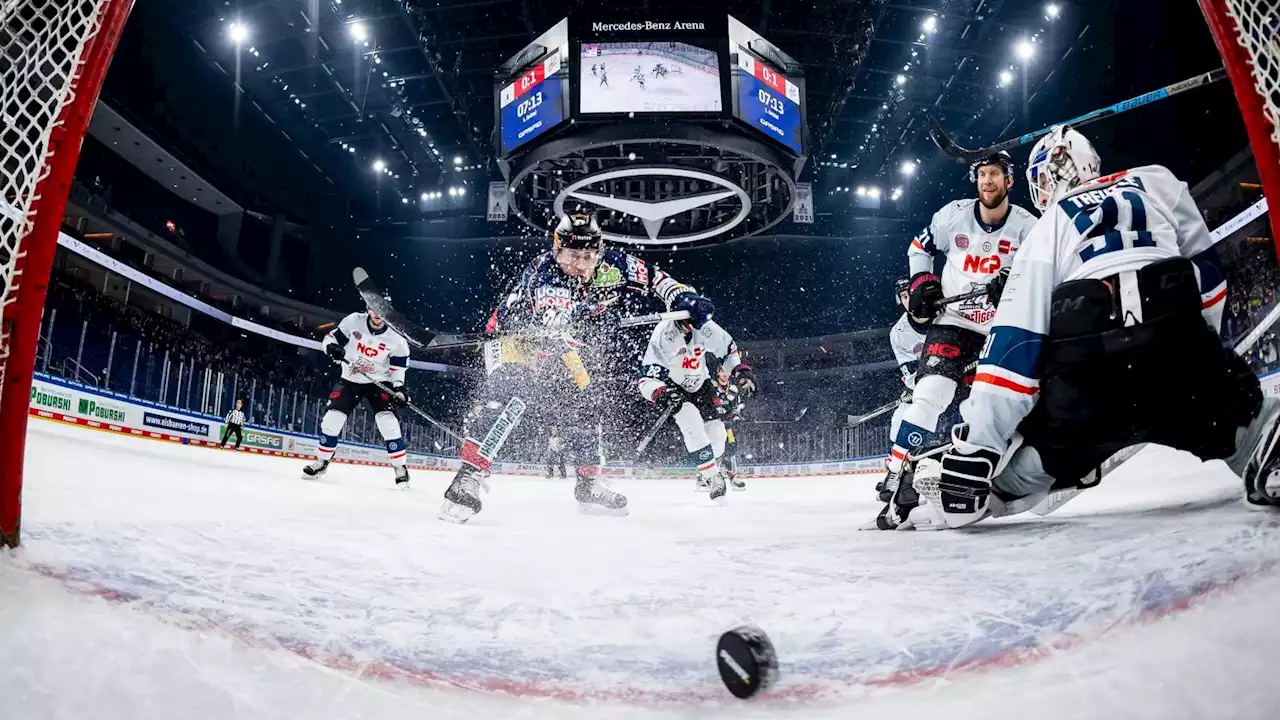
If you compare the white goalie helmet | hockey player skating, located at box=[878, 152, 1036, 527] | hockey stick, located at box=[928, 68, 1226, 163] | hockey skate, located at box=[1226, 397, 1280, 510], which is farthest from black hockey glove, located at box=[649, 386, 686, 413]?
hockey skate, located at box=[1226, 397, 1280, 510]

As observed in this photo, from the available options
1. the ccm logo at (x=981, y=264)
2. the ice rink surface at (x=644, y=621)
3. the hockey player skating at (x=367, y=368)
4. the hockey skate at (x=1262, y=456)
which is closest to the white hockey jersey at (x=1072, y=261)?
the hockey skate at (x=1262, y=456)

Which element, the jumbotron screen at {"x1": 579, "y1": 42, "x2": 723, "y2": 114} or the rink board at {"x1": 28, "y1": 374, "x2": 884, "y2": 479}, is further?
the jumbotron screen at {"x1": 579, "y1": 42, "x2": 723, "y2": 114}

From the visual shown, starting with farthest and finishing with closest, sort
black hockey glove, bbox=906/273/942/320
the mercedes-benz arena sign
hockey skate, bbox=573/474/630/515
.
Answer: the mercedes-benz arena sign < hockey skate, bbox=573/474/630/515 < black hockey glove, bbox=906/273/942/320

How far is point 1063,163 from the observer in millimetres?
1988

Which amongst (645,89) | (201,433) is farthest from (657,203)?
(201,433)

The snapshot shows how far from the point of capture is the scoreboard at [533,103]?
7.48 metres

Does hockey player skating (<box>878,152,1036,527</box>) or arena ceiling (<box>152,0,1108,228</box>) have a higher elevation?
arena ceiling (<box>152,0,1108,228</box>)

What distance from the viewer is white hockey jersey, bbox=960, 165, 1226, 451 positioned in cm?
162

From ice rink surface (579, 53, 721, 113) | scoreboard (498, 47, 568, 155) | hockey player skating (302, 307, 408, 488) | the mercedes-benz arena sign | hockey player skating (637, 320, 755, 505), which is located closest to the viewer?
hockey player skating (637, 320, 755, 505)

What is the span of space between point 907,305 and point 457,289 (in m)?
15.7

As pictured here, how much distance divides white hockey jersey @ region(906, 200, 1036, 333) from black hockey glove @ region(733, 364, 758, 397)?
320cm

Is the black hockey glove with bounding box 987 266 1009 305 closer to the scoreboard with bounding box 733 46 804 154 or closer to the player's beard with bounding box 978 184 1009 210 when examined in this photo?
the player's beard with bounding box 978 184 1009 210

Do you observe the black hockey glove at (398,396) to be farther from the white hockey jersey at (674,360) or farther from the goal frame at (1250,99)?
the goal frame at (1250,99)

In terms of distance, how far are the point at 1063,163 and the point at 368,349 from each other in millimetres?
5152
